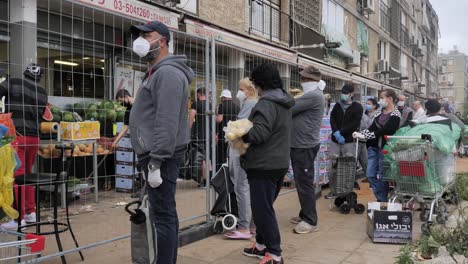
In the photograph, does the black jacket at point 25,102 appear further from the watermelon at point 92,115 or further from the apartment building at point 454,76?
the apartment building at point 454,76

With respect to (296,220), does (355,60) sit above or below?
above

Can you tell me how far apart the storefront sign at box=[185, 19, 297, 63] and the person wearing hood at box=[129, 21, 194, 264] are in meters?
4.97

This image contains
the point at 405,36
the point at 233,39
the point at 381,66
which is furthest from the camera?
the point at 405,36

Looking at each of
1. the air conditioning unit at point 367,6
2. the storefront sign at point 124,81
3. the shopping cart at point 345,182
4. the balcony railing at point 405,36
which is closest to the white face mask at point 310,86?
the shopping cart at point 345,182

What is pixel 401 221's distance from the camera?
5160 millimetres

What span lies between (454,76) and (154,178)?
92739mm

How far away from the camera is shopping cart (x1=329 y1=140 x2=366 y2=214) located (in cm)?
677

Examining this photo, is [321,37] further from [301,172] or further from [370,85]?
[301,172]

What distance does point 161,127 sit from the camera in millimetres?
3150

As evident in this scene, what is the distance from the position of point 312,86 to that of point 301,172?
A: 1.07 metres

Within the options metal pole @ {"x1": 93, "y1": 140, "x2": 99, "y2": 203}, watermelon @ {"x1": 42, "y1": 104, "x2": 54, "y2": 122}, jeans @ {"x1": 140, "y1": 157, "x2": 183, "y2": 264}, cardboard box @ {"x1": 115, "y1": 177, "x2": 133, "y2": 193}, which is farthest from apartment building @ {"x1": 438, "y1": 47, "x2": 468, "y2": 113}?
jeans @ {"x1": 140, "y1": 157, "x2": 183, "y2": 264}

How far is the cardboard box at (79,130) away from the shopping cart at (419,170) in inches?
155

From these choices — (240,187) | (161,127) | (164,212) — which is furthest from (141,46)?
(240,187)

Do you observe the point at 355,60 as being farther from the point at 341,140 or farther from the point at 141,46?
the point at 141,46
